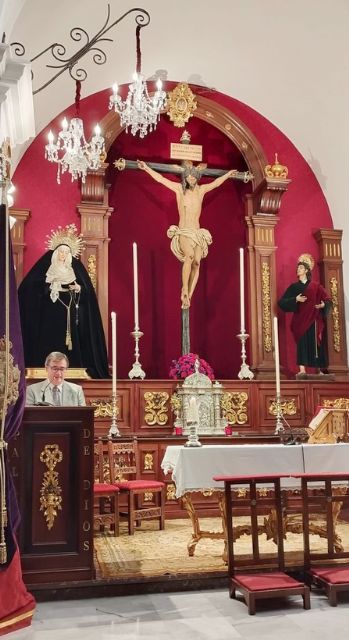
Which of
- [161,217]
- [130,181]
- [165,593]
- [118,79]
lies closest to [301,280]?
[161,217]

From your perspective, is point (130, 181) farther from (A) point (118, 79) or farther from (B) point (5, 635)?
(B) point (5, 635)

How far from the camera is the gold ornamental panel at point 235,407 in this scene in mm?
7762

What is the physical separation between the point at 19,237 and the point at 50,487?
14.3 feet

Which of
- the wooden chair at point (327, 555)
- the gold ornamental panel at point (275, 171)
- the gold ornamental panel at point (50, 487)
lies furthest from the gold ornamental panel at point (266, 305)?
the gold ornamental panel at point (50, 487)

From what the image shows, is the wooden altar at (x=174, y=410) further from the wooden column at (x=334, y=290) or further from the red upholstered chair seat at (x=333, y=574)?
the red upholstered chair seat at (x=333, y=574)

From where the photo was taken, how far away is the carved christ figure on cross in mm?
8141

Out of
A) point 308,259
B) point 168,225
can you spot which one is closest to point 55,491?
point 168,225

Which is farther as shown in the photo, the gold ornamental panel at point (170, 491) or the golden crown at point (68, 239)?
the golden crown at point (68, 239)

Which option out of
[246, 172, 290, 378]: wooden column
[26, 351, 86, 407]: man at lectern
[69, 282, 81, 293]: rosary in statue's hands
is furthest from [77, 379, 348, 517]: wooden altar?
[26, 351, 86, 407]: man at lectern

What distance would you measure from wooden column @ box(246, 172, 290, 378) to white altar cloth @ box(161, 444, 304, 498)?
10.9 feet

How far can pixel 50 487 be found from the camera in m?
4.33

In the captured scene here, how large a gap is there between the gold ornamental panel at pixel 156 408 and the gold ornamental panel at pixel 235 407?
687 mm

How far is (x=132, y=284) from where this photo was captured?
341 inches

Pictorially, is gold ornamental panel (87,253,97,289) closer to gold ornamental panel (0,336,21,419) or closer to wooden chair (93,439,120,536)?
wooden chair (93,439,120,536)
